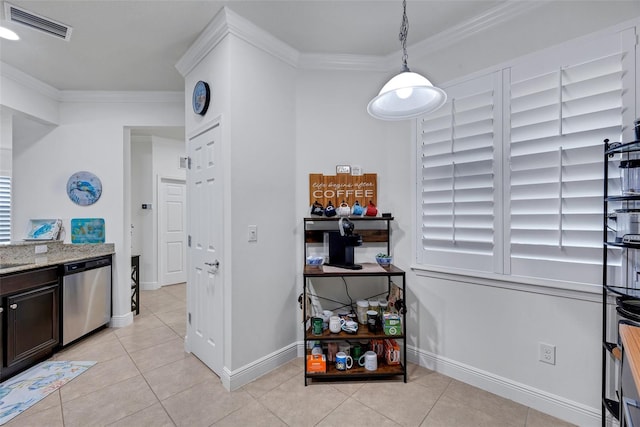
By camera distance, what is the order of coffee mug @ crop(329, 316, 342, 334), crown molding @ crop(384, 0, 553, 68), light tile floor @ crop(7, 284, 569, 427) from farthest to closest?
coffee mug @ crop(329, 316, 342, 334)
crown molding @ crop(384, 0, 553, 68)
light tile floor @ crop(7, 284, 569, 427)

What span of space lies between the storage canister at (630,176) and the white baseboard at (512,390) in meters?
1.30

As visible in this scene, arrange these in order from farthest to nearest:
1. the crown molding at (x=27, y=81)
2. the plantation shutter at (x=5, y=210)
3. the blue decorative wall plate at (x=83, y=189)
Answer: the plantation shutter at (x=5, y=210) → the blue decorative wall plate at (x=83, y=189) → the crown molding at (x=27, y=81)

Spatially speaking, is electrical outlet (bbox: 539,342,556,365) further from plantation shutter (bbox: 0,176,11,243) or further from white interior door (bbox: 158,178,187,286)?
plantation shutter (bbox: 0,176,11,243)

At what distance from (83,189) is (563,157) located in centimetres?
451

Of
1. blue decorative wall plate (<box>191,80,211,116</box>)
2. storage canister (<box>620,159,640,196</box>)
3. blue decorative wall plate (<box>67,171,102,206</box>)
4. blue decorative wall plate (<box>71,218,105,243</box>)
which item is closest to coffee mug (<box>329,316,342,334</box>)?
storage canister (<box>620,159,640,196</box>)

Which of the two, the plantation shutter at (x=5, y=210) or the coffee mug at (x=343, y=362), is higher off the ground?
the plantation shutter at (x=5, y=210)

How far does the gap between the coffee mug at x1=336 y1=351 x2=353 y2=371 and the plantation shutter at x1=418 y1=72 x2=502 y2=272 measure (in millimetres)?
1000

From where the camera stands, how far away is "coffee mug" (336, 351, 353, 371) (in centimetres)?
216

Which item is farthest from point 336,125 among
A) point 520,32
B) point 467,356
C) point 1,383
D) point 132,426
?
point 1,383

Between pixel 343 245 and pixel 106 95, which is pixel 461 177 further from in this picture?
pixel 106 95

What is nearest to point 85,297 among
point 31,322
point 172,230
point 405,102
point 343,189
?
point 31,322

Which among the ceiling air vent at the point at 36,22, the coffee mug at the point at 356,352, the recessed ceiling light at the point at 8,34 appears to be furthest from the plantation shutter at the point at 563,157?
the recessed ceiling light at the point at 8,34

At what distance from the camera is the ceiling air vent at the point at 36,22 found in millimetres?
1923

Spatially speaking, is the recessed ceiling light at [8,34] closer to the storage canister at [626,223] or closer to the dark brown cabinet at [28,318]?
the dark brown cabinet at [28,318]
